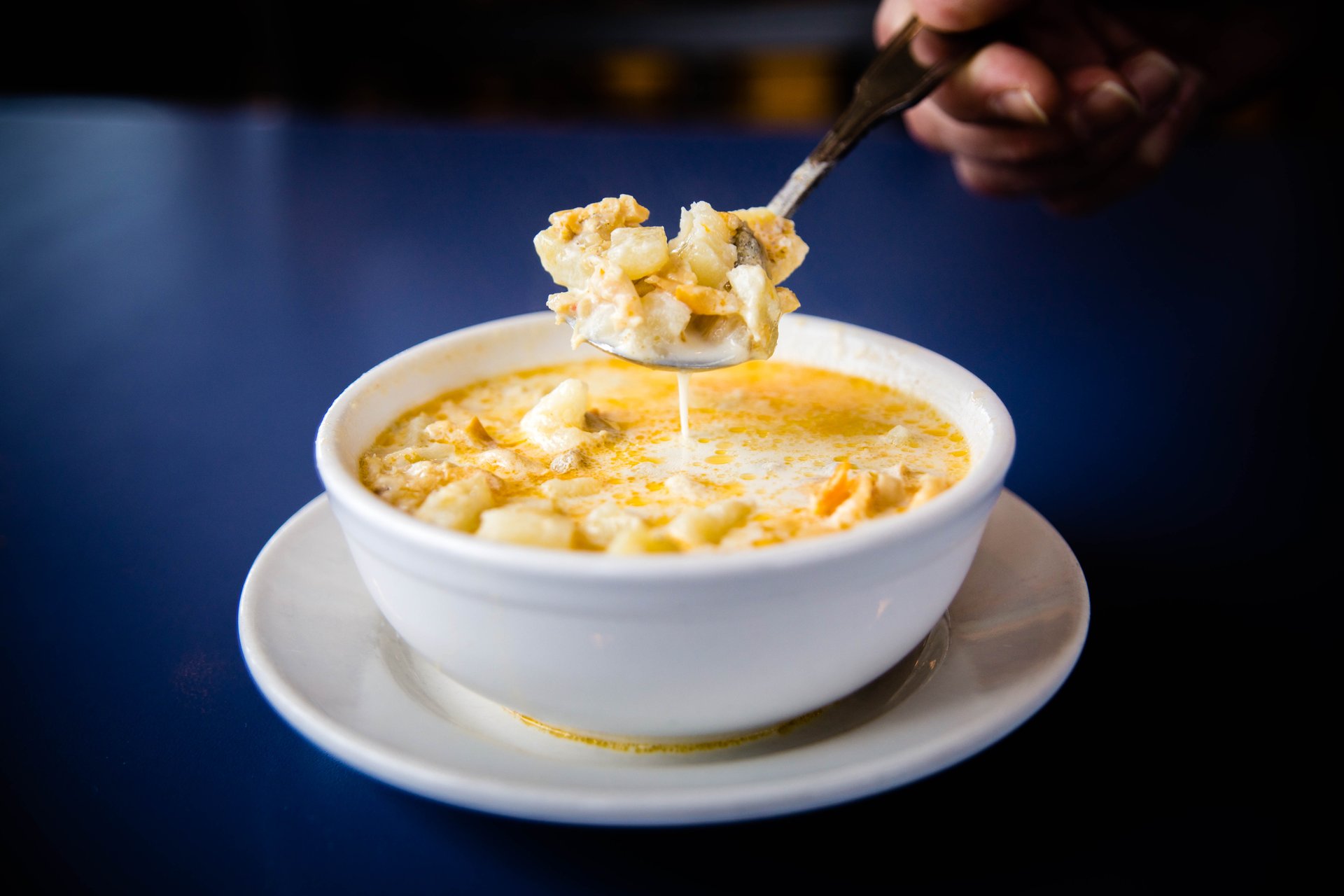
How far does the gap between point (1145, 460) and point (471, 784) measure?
1.56 m

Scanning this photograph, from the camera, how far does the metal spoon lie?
165 centimetres

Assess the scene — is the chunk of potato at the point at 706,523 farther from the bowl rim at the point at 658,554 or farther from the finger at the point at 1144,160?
the finger at the point at 1144,160

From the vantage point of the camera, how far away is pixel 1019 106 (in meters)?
2.16

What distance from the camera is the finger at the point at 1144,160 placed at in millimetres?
2840

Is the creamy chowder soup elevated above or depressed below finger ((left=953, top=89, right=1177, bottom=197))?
below

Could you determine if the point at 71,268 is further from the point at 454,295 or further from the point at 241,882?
the point at 241,882

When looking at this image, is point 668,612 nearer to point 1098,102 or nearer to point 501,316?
point 1098,102

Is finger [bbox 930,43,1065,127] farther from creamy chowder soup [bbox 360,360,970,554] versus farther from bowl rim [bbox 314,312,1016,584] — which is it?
bowl rim [bbox 314,312,1016,584]

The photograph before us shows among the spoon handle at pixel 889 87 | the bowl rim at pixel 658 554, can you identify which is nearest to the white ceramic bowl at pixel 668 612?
the bowl rim at pixel 658 554

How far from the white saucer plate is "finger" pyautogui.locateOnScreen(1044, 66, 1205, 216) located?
1446mm

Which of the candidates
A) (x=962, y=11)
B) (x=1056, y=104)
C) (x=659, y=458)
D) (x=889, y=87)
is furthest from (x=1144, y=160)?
(x=659, y=458)

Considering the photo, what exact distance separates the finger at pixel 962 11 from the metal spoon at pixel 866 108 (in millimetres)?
47

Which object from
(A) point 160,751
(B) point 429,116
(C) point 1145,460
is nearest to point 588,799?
(A) point 160,751

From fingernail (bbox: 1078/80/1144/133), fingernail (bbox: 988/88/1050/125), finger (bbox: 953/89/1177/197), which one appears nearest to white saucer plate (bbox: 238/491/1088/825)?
fingernail (bbox: 988/88/1050/125)
